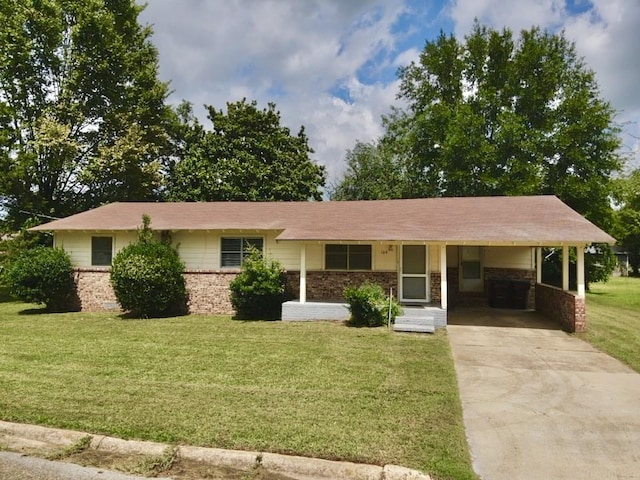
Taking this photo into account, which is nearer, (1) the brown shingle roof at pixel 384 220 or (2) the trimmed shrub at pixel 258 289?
(1) the brown shingle roof at pixel 384 220

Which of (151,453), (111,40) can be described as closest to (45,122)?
(111,40)

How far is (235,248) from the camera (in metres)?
16.1

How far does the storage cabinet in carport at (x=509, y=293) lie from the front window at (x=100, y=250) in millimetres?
13580

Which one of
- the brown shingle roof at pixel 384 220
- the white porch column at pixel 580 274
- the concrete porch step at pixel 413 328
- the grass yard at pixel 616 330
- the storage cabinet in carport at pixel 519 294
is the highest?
the brown shingle roof at pixel 384 220

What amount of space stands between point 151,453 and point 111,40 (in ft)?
87.3

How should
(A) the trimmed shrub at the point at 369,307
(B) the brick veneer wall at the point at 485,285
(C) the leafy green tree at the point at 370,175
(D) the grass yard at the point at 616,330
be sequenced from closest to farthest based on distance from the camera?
(D) the grass yard at the point at 616,330 → (A) the trimmed shrub at the point at 369,307 → (B) the brick veneer wall at the point at 485,285 → (C) the leafy green tree at the point at 370,175

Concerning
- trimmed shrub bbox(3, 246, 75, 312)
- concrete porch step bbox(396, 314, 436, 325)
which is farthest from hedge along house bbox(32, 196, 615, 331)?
trimmed shrub bbox(3, 246, 75, 312)

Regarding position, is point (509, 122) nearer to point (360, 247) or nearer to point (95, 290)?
point (360, 247)

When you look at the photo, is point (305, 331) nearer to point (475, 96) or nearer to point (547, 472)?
point (547, 472)

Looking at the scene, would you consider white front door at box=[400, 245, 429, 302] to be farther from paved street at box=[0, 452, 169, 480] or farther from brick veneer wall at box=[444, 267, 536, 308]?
paved street at box=[0, 452, 169, 480]

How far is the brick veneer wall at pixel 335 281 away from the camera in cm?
1470

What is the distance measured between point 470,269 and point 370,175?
25.7m

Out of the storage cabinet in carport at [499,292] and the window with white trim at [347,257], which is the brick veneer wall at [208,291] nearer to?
the window with white trim at [347,257]

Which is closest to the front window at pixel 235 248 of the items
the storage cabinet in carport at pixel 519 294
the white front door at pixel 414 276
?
the white front door at pixel 414 276
